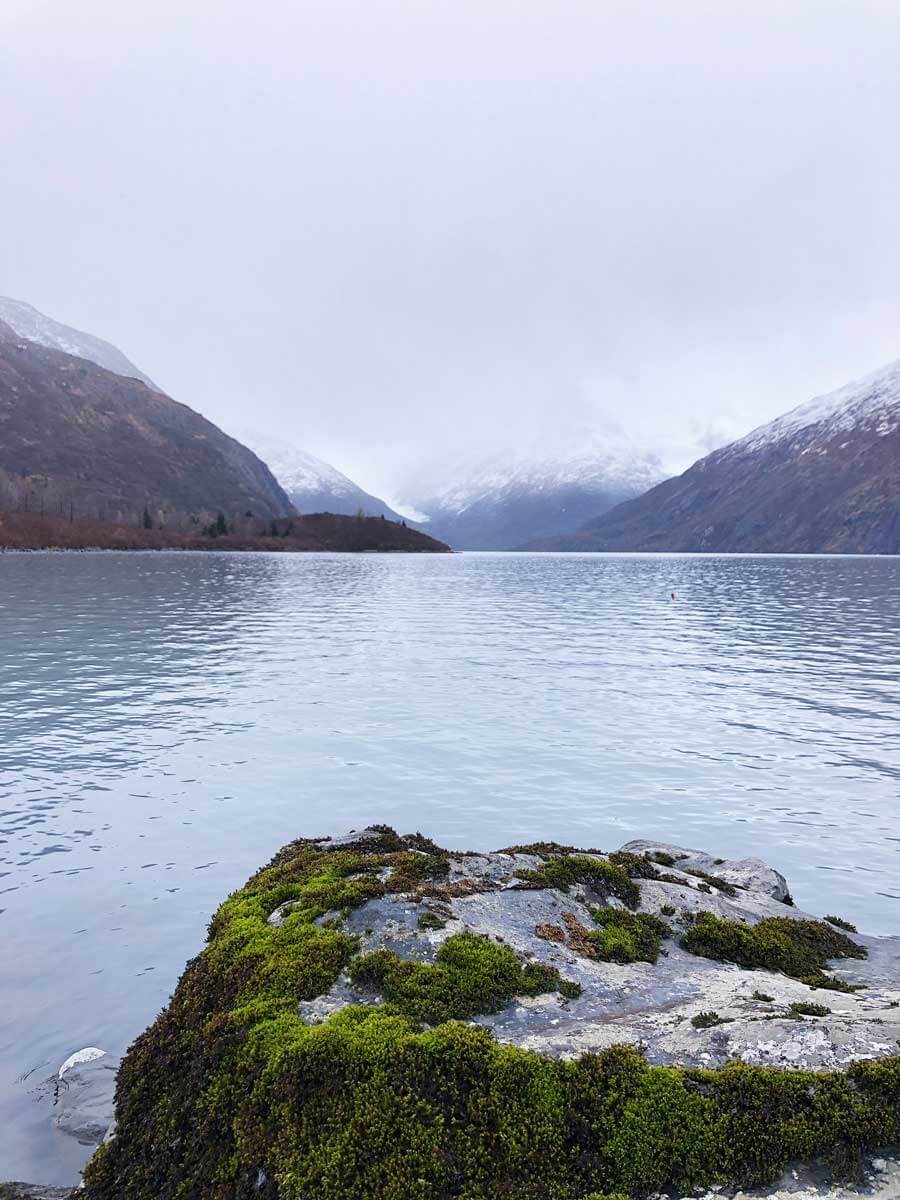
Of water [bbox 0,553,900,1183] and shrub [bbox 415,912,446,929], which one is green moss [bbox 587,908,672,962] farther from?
water [bbox 0,553,900,1183]

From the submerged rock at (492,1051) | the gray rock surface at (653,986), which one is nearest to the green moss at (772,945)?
the submerged rock at (492,1051)

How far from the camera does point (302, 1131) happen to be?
664 cm

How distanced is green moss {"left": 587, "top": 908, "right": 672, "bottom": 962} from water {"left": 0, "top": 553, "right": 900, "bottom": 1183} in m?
6.68

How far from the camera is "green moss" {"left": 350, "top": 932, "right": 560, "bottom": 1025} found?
8.08 m

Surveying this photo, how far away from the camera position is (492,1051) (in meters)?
7.04

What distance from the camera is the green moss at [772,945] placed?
10.6m

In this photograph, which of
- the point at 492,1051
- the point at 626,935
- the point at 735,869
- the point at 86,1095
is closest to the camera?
the point at 492,1051

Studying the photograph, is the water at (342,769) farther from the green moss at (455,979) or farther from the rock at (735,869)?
the green moss at (455,979)

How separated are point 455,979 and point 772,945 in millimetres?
5345

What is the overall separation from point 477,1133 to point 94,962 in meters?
9.45

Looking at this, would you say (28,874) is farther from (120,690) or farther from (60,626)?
(60,626)

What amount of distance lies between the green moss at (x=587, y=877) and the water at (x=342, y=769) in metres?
6.44

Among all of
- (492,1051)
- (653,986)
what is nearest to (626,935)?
(653,986)

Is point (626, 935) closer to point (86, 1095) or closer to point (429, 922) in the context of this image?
point (429, 922)
